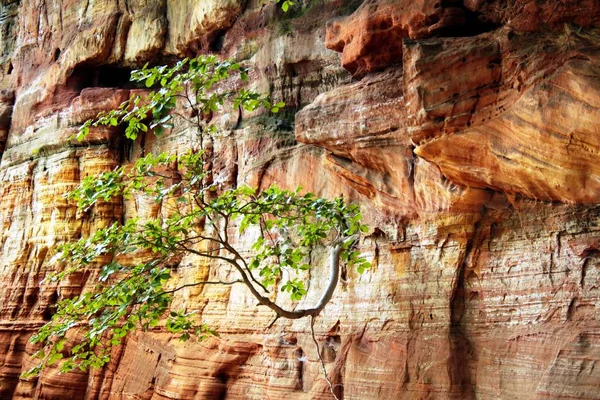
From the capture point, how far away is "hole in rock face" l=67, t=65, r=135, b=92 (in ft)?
55.3

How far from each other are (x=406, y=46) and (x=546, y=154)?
2.08 m

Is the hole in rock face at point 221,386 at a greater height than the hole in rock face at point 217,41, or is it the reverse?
the hole in rock face at point 217,41

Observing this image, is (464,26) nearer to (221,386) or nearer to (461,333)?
(461,333)

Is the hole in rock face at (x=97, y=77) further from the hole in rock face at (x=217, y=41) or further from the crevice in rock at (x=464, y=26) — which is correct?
the crevice in rock at (x=464, y=26)

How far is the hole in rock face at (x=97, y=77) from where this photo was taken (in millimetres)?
16844

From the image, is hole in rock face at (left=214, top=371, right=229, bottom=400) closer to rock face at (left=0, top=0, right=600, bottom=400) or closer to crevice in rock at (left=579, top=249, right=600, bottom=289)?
rock face at (left=0, top=0, right=600, bottom=400)

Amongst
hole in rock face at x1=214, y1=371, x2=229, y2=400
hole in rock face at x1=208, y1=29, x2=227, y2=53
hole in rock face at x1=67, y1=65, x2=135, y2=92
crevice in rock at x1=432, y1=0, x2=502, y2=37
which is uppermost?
hole in rock face at x1=67, y1=65, x2=135, y2=92

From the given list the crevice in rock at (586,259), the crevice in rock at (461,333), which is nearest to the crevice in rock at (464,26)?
the crevice in rock at (461,333)

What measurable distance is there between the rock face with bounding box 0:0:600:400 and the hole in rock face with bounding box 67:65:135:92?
2067 mm

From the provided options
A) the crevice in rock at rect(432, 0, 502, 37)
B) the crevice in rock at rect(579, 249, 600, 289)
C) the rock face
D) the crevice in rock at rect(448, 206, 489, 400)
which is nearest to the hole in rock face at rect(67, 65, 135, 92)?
the rock face

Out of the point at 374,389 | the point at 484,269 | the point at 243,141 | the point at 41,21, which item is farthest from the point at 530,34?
the point at 41,21

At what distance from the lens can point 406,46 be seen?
27.3ft

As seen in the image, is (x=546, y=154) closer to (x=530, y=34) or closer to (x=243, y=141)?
(x=530, y=34)

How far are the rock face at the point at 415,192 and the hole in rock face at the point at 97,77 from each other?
2.07 metres
